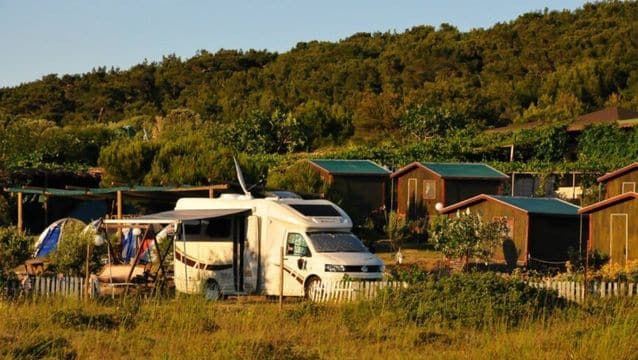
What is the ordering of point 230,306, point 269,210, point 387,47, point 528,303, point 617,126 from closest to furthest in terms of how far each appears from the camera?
point 528,303
point 230,306
point 269,210
point 617,126
point 387,47

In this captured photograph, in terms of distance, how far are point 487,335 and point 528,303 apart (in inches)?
87.4

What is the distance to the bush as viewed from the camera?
16.5 metres

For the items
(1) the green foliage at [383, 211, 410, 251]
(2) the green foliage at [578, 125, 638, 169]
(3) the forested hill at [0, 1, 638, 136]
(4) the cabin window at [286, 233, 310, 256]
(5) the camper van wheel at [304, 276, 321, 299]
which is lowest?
(1) the green foliage at [383, 211, 410, 251]

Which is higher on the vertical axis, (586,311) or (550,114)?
(550,114)

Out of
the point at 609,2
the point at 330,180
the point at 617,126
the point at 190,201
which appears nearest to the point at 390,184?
the point at 330,180

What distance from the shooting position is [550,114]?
6906cm

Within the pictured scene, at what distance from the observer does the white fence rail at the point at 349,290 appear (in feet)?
61.2

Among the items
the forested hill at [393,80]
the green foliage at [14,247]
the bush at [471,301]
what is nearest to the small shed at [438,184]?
the green foliage at [14,247]

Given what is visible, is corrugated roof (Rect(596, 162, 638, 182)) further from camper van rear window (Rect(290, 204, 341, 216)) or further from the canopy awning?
the canopy awning

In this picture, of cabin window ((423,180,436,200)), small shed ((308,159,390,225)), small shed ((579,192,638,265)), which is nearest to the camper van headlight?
small shed ((579,192,638,265))

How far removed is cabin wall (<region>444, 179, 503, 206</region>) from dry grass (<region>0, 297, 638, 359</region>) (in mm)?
23635

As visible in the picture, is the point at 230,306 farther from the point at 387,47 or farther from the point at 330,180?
the point at 387,47

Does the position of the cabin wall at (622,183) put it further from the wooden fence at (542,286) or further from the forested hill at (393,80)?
the forested hill at (393,80)

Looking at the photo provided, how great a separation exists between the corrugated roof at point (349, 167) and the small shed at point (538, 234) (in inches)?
438
